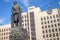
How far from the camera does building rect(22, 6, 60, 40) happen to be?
89.8 metres

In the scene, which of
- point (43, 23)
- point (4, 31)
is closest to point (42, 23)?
point (43, 23)

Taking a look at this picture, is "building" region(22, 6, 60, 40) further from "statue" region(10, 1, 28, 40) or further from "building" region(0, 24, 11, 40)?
"statue" region(10, 1, 28, 40)

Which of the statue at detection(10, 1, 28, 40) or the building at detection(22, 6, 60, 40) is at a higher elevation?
the building at detection(22, 6, 60, 40)

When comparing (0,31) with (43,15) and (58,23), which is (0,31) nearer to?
(43,15)

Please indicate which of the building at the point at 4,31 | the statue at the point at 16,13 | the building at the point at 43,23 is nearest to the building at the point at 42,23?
the building at the point at 43,23

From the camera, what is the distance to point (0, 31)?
356 feet

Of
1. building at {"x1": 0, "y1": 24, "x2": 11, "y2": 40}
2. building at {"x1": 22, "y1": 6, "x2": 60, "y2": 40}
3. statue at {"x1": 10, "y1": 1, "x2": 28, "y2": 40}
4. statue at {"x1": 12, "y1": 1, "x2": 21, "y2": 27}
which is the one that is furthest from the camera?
building at {"x1": 0, "y1": 24, "x2": 11, "y2": 40}

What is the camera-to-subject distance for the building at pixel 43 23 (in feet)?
294

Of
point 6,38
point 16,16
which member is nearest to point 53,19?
point 6,38

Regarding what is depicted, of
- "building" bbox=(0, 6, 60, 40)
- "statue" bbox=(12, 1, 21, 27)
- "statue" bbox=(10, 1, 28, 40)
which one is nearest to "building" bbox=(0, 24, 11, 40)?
"building" bbox=(0, 6, 60, 40)

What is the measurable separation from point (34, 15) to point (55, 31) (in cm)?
1702

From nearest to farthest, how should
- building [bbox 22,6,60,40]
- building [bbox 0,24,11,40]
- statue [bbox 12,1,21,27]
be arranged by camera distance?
statue [bbox 12,1,21,27] → building [bbox 22,6,60,40] → building [bbox 0,24,11,40]

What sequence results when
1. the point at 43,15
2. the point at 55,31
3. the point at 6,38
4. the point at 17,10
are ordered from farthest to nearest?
the point at 6,38, the point at 43,15, the point at 55,31, the point at 17,10

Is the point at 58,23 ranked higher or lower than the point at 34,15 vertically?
lower
